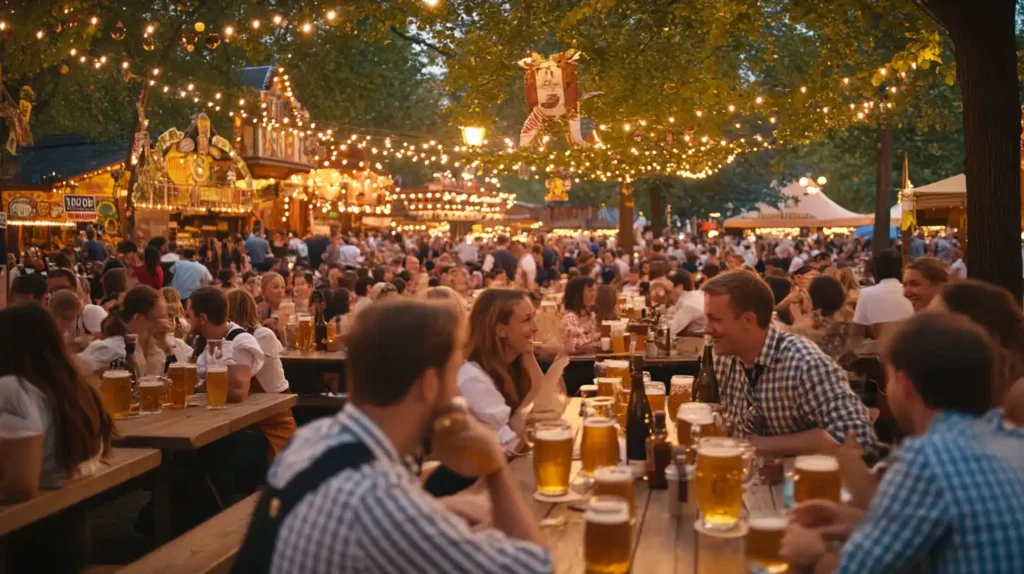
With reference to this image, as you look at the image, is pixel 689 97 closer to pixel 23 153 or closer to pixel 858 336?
pixel 858 336

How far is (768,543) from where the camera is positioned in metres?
2.43

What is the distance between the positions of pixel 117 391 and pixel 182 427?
17.2 inches

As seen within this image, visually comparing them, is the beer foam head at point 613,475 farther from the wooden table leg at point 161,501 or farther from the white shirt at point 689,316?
the white shirt at point 689,316

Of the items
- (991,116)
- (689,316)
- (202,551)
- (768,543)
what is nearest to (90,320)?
(689,316)

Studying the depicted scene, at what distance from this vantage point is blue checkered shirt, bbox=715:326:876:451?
3752 millimetres

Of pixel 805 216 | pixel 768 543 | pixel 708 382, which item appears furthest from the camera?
pixel 805 216

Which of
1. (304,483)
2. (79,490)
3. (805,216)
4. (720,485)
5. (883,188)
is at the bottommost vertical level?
(79,490)

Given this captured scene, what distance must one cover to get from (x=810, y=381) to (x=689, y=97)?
8.23m

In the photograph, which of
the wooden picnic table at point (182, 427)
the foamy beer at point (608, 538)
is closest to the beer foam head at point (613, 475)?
the foamy beer at point (608, 538)

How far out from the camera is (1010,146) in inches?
234

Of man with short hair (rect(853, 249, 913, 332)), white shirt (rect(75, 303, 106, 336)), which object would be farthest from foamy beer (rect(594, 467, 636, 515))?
white shirt (rect(75, 303, 106, 336))

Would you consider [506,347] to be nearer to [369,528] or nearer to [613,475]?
[613,475]

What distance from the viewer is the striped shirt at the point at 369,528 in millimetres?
1811

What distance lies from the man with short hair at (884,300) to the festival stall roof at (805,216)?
22122 millimetres
